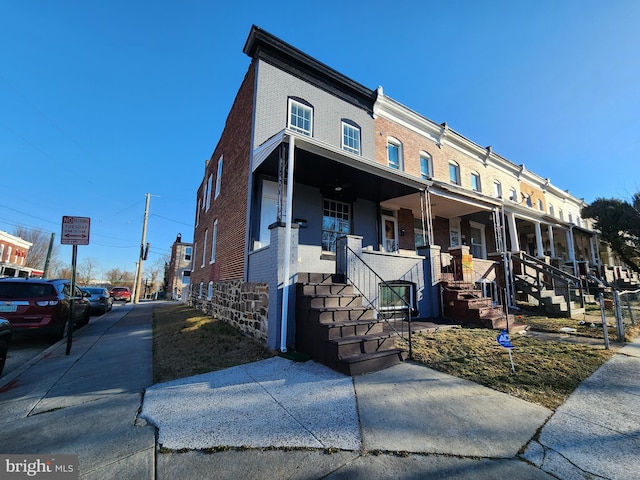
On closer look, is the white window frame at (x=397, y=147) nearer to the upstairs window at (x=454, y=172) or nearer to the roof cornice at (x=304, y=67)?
the roof cornice at (x=304, y=67)

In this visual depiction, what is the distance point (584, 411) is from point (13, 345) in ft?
37.3

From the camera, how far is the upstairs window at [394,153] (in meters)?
12.8

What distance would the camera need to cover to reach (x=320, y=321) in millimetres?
5312

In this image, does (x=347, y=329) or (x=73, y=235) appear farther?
(x=73, y=235)

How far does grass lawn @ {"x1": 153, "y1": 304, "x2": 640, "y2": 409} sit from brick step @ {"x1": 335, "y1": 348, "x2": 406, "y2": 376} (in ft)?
1.90

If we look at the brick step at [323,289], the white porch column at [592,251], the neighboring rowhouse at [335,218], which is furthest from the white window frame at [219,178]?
the white porch column at [592,251]

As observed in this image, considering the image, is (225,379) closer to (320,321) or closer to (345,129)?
(320,321)

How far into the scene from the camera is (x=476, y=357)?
535 centimetres

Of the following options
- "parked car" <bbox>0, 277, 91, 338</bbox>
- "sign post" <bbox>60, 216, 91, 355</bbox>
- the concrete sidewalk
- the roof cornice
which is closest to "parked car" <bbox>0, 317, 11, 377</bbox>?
the concrete sidewalk

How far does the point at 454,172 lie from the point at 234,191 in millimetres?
11407

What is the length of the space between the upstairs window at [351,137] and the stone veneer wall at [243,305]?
21.5ft

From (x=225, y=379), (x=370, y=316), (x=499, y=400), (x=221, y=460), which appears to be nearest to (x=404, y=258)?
(x=370, y=316)

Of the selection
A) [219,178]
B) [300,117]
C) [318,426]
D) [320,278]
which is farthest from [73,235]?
[219,178]

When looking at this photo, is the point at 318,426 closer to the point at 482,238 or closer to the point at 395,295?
the point at 395,295
